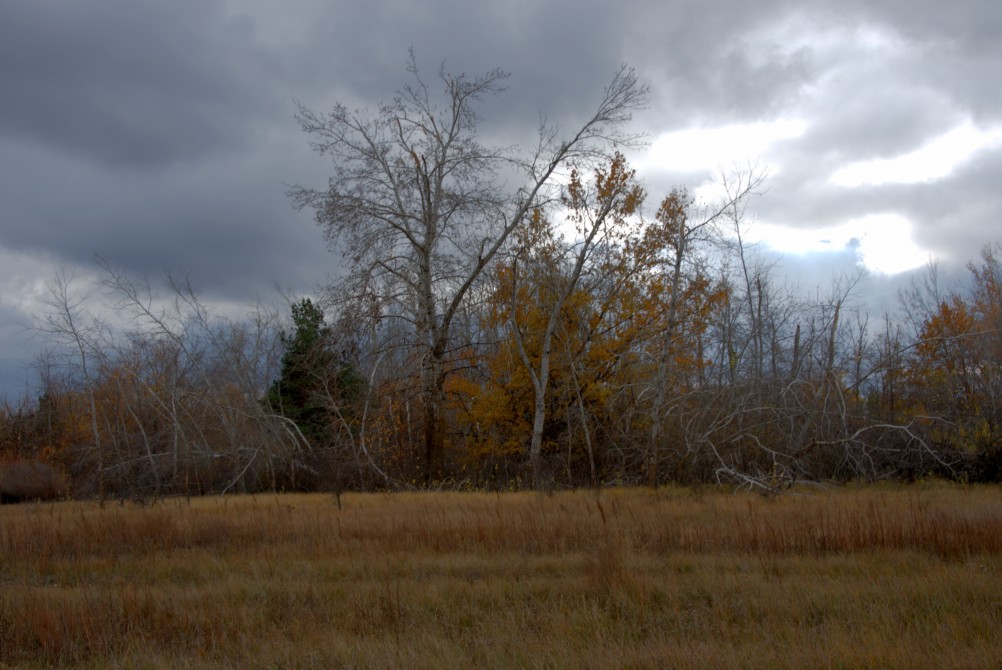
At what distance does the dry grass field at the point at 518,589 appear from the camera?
6625 mm

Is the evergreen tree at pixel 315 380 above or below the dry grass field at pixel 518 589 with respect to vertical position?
above

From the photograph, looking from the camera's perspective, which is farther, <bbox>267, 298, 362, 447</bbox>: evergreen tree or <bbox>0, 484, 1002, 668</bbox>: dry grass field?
<bbox>267, 298, 362, 447</bbox>: evergreen tree

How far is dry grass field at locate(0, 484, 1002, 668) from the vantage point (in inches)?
261

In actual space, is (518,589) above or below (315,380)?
below

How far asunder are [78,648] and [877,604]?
7.77 metres

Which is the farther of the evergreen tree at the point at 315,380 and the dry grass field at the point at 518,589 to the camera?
the evergreen tree at the point at 315,380

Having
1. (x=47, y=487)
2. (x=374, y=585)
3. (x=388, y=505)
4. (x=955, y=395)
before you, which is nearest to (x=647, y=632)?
(x=374, y=585)

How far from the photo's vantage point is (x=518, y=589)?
29.3 feet

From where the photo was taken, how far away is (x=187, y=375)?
35156 mm

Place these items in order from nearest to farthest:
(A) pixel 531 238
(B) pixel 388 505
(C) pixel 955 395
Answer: (B) pixel 388 505 < (C) pixel 955 395 < (A) pixel 531 238

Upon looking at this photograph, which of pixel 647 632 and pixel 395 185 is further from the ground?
pixel 395 185

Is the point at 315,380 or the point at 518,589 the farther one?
the point at 315,380

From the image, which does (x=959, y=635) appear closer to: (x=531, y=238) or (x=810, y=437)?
(x=810, y=437)

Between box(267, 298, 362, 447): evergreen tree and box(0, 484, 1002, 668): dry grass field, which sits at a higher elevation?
box(267, 298, 362, 447): evergreen tree
